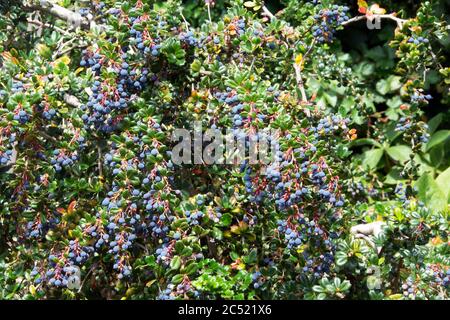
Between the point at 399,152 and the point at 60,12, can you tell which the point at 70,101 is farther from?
the point at 399,152

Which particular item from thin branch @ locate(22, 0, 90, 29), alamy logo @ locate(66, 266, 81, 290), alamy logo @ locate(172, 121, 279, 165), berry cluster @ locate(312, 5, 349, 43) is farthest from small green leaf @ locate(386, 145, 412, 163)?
alamy logo @ locate(66, 266, 81, 290)

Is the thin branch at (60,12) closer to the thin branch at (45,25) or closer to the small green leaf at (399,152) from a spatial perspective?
the thin branch at (45,25)

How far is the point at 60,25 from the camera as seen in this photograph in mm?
2832

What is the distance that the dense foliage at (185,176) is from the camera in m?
2.15

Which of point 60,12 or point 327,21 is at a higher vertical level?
point 60,12

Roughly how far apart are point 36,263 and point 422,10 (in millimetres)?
1637

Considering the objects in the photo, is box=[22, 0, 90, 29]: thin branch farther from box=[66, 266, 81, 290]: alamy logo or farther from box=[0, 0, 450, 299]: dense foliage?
box=[66, 266, 81, 290]: alamy logo

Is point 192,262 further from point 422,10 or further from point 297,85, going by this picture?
point 422,10

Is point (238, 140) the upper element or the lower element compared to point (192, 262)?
upper

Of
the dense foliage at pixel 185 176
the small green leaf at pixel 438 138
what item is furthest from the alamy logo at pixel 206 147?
the small green leaf at pixel 438 138

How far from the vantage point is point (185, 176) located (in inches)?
97.3

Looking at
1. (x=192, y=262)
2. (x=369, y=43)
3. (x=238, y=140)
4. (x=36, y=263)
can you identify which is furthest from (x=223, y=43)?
(x=369, y=43)

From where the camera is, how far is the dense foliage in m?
2.15

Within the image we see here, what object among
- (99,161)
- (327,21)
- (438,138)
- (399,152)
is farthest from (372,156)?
(99,161)
